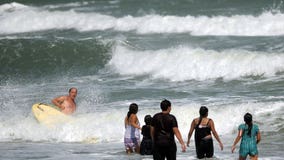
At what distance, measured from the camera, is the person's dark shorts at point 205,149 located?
1303 centimetres

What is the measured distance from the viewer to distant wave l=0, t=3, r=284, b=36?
31.9 m

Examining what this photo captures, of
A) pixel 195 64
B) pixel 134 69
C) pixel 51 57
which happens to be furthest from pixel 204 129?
pixel 51 57

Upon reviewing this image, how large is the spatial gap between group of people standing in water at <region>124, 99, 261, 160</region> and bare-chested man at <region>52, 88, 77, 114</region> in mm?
4023

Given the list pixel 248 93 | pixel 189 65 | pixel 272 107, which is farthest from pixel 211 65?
pixel 272 107

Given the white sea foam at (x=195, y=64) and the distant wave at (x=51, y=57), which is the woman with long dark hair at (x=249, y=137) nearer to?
the white sea foam at (x=195, y=64)

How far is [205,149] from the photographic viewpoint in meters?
13.1

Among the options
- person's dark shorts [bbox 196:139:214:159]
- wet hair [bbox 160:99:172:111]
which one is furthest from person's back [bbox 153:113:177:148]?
person's dark shorts [bbox 196:139:214:159]

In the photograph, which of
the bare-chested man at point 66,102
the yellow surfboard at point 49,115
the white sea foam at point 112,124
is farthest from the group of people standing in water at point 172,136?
the bare-chested man at point 66,102

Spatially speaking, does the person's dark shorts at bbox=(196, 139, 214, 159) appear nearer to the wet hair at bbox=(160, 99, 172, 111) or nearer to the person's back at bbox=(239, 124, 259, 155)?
the person's back at bbox=(239, 124, 259, 155)

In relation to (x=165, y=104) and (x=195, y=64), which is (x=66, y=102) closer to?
(x=165, y=104)

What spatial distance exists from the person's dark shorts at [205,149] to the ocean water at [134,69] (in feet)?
2.56

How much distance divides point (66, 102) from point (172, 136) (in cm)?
755

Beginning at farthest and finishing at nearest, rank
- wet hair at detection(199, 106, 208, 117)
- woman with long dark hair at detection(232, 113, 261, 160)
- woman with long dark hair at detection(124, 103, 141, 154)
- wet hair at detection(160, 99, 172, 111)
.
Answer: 1. woman with long dark hair at detection(124, 103, 141, 154)
2. wet hair at detection(199, 106, 208, 117)
3. woman with long dark hair at detection(232, 113, 261, 160)
4. wet hair at detection(160, 99, 172, 111)

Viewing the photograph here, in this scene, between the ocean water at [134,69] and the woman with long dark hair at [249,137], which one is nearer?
the woman with long dark hair at [249,137]
